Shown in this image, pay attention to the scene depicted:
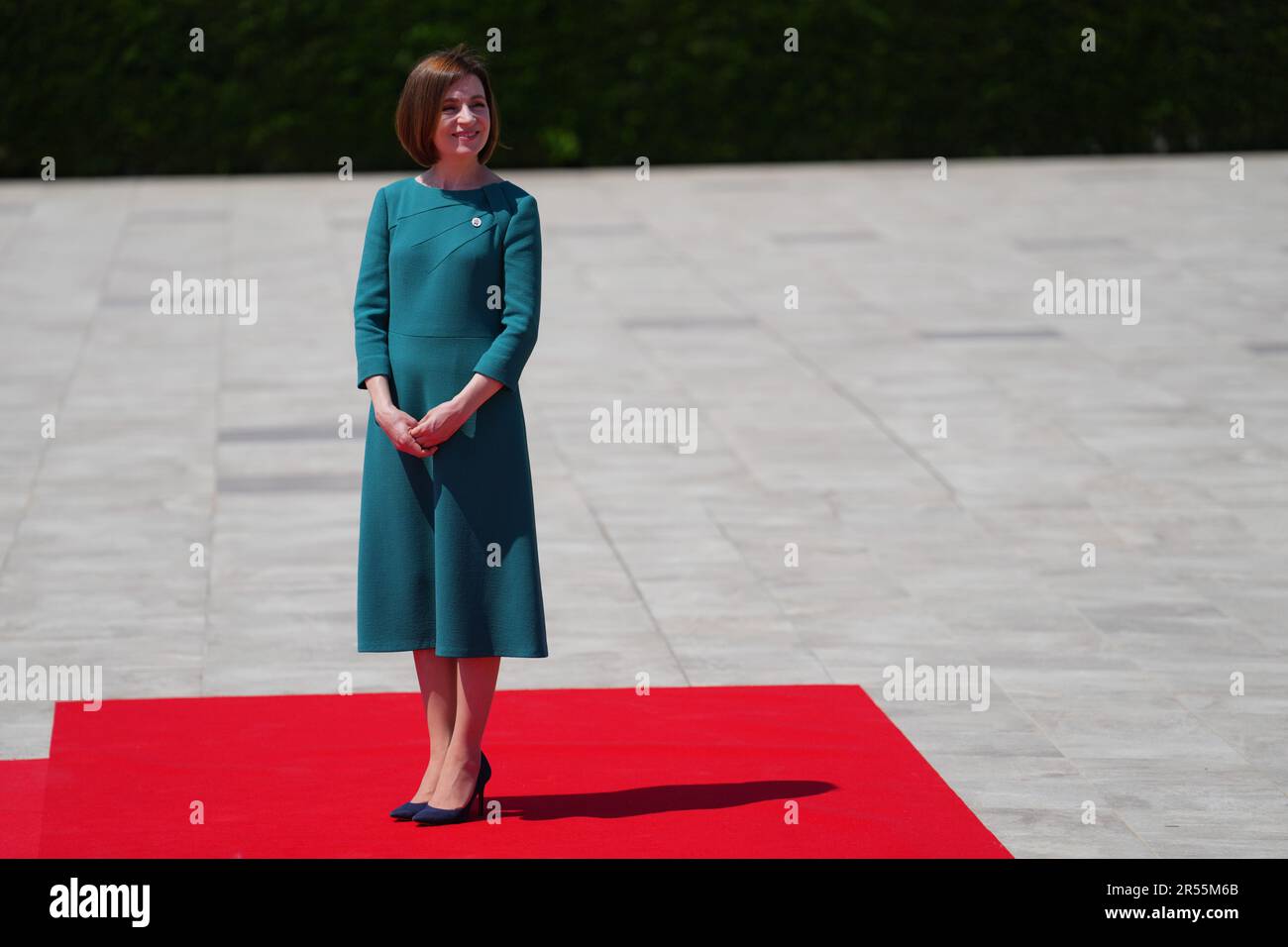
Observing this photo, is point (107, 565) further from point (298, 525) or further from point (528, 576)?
point (528, 576)

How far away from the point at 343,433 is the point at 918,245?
7953 mm

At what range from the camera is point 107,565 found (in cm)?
857

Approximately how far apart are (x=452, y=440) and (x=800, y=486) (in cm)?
465

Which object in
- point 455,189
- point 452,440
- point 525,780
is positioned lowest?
point 525,780

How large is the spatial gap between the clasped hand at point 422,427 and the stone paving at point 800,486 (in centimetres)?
185

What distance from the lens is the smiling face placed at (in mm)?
5457

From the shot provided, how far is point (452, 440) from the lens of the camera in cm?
545

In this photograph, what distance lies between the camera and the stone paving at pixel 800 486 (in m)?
6.88

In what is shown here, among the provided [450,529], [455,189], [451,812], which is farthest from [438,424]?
[451,812]

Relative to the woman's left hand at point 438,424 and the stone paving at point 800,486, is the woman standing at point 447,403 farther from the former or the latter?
the stone paving at point 800,486

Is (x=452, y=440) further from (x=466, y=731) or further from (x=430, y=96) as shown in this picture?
(x=430, y=96)

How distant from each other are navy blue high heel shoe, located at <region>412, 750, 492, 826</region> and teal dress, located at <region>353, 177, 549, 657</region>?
1.24ft

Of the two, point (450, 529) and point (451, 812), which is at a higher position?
point (450, 529)
